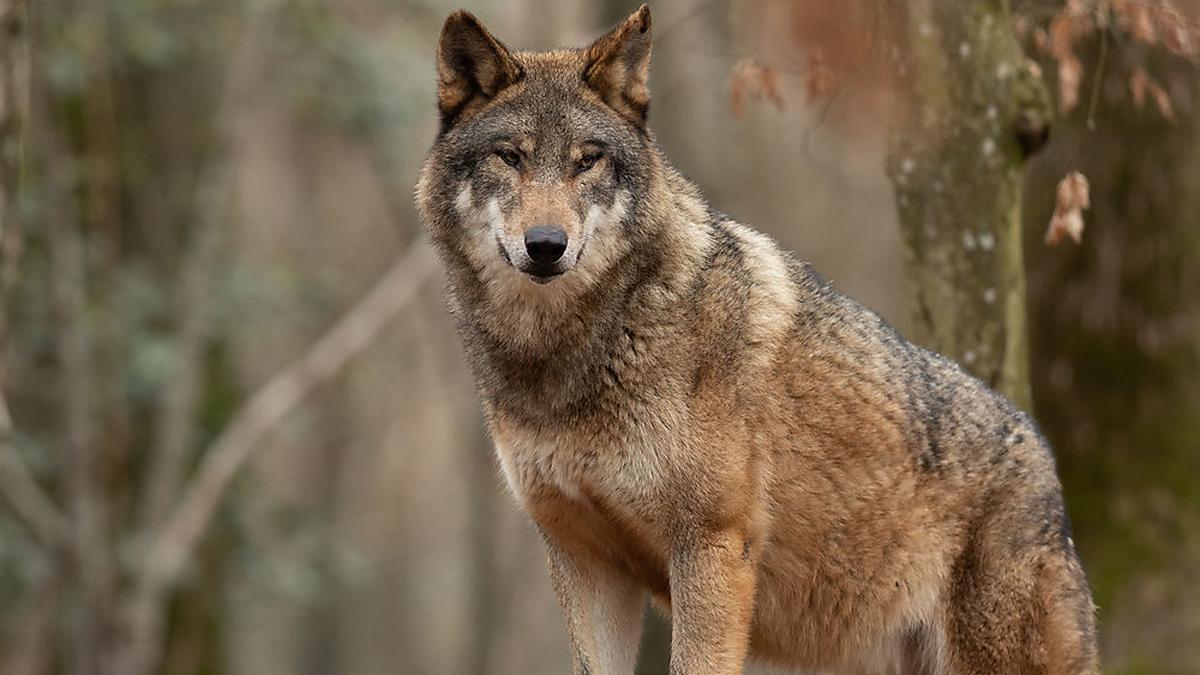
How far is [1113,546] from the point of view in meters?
9.07

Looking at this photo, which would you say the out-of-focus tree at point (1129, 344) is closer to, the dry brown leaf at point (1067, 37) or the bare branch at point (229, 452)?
the dry brown leaf at point (1067, 37)

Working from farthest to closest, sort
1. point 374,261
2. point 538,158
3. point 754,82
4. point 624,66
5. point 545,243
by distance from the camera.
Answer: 1. point 374,261
2. point 754,82
3. point 624,66
4. point 538,158
5. point 545,243

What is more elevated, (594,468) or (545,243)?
Answer: (545,243)

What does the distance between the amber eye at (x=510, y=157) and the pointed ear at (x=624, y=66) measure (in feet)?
1.45

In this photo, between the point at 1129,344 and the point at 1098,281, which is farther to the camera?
the point at 1098,281

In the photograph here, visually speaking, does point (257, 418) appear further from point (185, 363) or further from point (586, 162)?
point (586, 162)

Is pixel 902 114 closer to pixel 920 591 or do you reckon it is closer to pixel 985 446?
pixel 985 446

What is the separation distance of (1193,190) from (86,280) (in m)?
10.1

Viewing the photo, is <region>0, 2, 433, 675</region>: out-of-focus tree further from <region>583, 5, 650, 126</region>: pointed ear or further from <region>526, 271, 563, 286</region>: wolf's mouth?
<region>526, 271, 563, 286</region>: wolf's mouth

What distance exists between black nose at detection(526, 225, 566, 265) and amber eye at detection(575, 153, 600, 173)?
1.17 ft

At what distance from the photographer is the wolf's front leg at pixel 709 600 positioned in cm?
583

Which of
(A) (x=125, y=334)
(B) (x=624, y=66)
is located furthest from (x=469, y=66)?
(A) (x=125, y=334)

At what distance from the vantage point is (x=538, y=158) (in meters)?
5.77

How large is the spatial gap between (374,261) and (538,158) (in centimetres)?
2454
